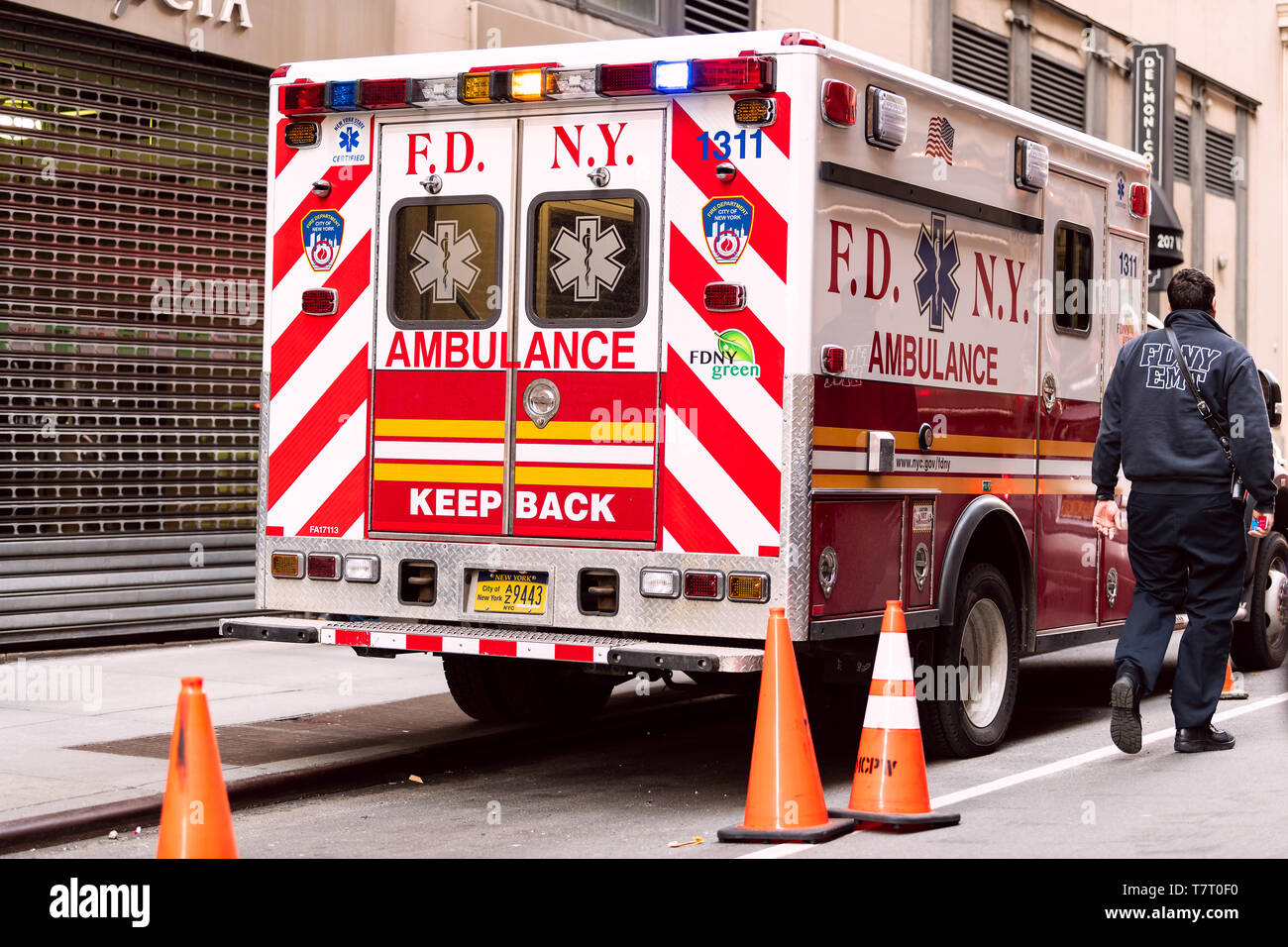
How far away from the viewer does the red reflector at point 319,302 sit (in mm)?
8188

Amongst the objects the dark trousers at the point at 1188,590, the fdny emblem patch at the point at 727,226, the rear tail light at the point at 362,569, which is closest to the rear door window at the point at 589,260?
the fdny emblem patch at the point at 727,226

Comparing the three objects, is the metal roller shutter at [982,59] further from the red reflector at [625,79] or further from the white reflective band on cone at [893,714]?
the white reflective band on cone at [893,714]

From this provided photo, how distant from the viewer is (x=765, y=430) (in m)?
7.29

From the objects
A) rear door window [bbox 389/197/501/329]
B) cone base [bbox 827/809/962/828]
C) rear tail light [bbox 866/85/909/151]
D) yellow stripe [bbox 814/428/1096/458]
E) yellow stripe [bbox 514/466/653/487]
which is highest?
rear tail light [bbox 866/85/909/151]

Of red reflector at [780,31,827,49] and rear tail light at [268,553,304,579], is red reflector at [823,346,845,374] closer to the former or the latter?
red reflector at [780,31,827,49]

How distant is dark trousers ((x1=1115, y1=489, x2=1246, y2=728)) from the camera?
8125mm

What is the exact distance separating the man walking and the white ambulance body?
0.69m

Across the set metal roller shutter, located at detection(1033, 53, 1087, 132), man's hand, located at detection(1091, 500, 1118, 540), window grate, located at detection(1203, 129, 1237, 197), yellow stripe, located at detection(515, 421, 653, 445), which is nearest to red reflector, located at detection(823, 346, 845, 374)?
yellow stripe, located at detection(515, 421, 653, 445)

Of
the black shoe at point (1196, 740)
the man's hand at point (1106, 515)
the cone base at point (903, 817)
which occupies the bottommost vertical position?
the cone base at point (903, 817)

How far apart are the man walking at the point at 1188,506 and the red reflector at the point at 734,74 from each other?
7.66ft

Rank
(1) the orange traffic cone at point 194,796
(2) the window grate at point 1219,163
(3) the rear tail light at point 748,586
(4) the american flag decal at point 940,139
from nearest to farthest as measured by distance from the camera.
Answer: (1) the orange traffic cone at point 194,796 → (3) the rear tail light at point 748,586 → (4) the american flag decal at point 940,139 → (2) the window grate at point 1219,163

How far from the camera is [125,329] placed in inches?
466

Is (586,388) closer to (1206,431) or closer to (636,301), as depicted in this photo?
(636,301)
